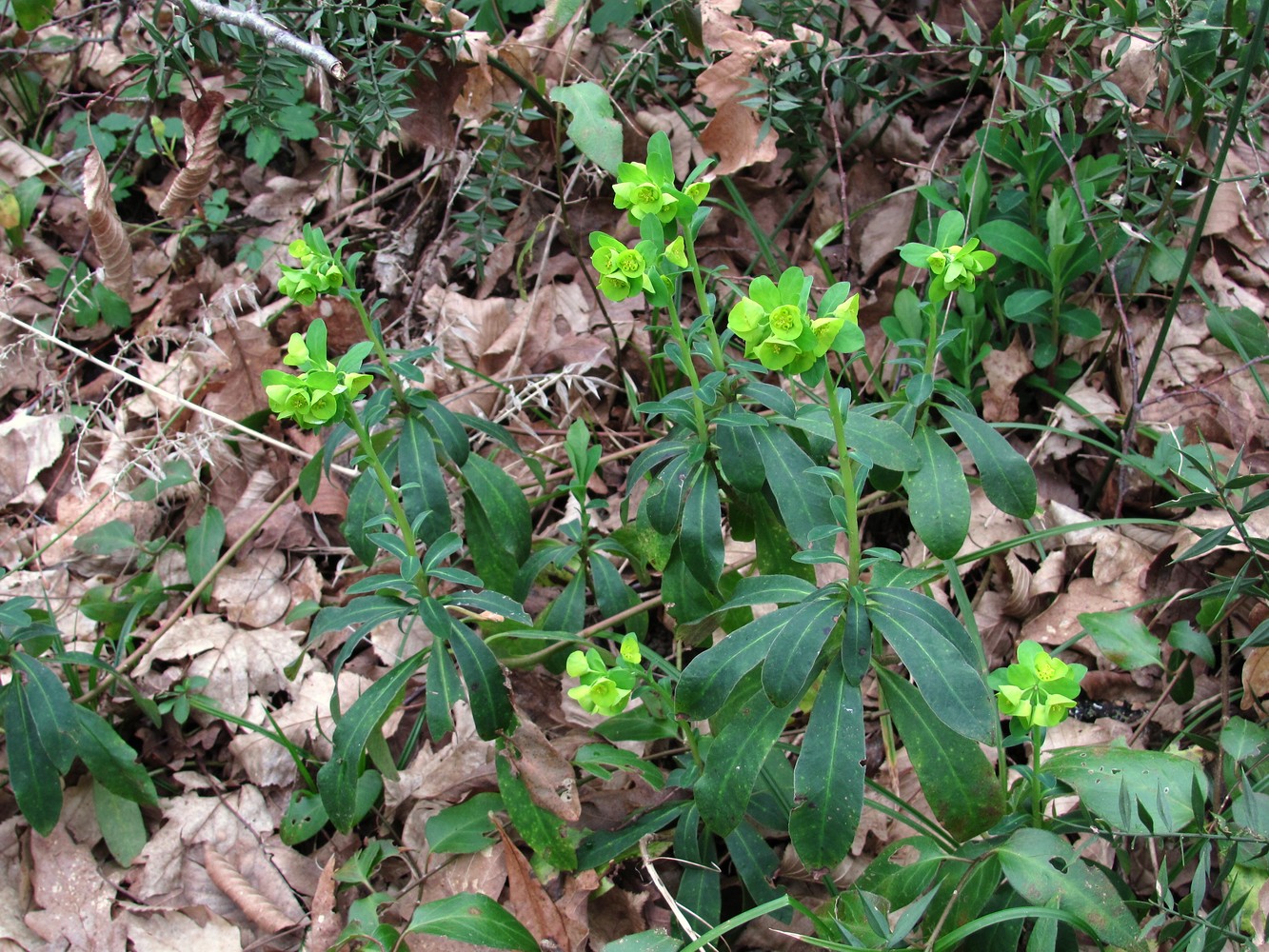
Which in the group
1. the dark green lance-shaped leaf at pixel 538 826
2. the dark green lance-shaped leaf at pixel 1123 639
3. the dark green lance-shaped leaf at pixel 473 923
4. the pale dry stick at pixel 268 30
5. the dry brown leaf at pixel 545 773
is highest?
the pale dry stick at pixel 268 30

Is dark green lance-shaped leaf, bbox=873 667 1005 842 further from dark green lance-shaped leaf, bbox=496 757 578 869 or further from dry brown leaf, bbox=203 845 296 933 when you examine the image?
dry brown leaf, bbox=203 845 296 933

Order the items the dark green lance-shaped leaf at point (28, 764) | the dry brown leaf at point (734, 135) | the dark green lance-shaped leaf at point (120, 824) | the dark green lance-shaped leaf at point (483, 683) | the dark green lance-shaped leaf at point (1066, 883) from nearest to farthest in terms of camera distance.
Answer: the dark green lance-shaped leaf at point (1066, 883)
the dark green lance-shaped leaf at point (483, 683)
the dark green lance-shaped leaf at point (28, 764)
the dark green lance-shaped leaf at point (120, 824)
the dry brown leaf at point (734, 135)

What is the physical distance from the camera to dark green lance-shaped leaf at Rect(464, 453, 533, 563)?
7.09ft

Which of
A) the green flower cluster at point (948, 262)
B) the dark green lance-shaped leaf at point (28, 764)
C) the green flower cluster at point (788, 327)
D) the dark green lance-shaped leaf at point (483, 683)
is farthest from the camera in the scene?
the dark green lance-shaped leaf at point (28, 764)

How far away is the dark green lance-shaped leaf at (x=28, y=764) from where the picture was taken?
6.85 feet

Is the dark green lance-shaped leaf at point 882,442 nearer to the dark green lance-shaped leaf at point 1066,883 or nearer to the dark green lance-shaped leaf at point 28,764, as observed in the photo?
the dark green lance-shaped leaf at point 1066,883

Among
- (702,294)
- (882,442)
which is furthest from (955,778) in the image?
(702,294)

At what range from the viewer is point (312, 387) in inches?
62.4

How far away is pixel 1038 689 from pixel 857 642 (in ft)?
0.87

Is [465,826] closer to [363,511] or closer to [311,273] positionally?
[363,511]

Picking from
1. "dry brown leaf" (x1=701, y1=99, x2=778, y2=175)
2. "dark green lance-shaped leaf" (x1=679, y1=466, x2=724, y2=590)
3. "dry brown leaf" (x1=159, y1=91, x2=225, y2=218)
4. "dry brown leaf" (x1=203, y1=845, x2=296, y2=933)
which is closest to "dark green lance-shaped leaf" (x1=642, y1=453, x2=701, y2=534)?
"dark green lance-shaped leaf" (x1=679, y1=466, x2=724, y2=590)

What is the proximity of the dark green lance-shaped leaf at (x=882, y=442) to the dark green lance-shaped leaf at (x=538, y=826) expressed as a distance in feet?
3.08

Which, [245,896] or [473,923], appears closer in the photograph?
[473,923]

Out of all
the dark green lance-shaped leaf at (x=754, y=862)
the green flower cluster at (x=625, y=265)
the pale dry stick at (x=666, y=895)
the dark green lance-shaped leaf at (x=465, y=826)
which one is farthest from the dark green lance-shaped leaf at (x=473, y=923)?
the green flower cluster at (x=625, y=265)
